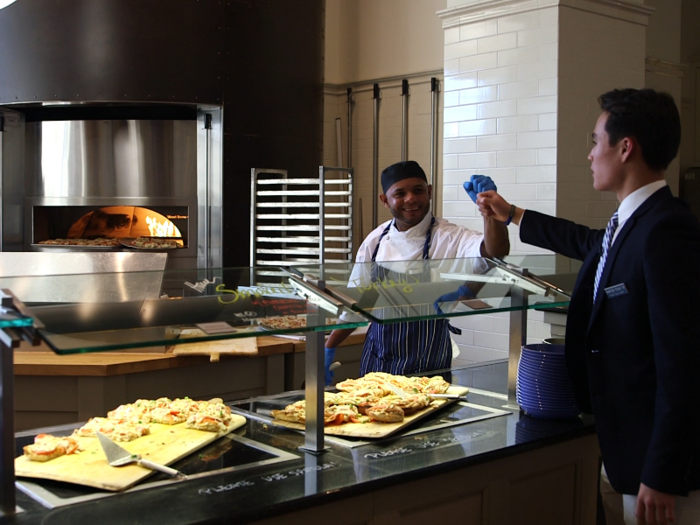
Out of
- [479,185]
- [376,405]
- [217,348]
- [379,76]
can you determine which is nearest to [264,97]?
[379,76]

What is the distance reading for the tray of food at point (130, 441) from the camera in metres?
1.76

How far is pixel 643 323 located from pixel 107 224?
5872 millimetres

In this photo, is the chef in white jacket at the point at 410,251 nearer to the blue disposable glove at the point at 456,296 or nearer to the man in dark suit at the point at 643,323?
the blue disposable glove at the point at 456,296

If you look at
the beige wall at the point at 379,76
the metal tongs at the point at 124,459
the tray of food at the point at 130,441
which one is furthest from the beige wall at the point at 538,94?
the metal tongs at the point at 124,459

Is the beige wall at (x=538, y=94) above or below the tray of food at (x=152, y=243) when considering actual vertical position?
above

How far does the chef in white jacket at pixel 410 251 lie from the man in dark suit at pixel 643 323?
893 mm

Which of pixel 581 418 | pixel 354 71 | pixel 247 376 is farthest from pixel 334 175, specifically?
pixel 581 418

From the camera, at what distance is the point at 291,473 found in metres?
1.87

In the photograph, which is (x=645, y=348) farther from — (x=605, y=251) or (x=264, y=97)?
(x=264, y=97)

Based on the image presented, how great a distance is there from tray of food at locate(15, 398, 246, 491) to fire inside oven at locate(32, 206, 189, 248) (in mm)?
4452

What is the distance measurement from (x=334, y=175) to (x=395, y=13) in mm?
1831

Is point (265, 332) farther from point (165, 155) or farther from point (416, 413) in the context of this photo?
point (165, 155)

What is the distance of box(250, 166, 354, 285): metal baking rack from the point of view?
6332 millimetres

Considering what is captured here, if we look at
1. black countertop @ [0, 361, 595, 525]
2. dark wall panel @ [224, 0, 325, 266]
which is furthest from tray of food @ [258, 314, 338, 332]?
dark wall panel @ [224, 0, 325, 266]
